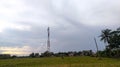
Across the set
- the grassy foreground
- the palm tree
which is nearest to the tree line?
the palm tree

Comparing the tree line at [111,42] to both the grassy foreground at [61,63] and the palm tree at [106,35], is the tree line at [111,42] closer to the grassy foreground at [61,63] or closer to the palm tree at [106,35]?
the palm tree at [106,35]

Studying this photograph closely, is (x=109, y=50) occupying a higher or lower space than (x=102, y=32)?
lower

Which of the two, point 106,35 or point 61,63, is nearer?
point 61,63

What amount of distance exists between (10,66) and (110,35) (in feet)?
197

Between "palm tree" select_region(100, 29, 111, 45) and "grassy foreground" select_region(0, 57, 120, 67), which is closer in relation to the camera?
"grassy foreground" select_region(0, 57, 120, 67)

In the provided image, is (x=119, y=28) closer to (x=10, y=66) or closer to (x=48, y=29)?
(x=48, y=29)

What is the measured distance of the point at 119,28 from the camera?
112500 millimetres

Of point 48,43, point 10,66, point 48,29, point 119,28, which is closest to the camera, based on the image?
point 10,66

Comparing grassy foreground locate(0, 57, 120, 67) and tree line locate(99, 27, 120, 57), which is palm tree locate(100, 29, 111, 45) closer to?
tree line locate(99, 27, 120, 57)

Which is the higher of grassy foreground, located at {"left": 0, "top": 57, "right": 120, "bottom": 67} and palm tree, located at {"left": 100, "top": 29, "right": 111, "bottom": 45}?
palm tree, located at {"left": 100, "top": 29, "right": 111, "bottom": 45}

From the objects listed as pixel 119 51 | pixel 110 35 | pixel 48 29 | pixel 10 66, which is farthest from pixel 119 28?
pixel 10 66

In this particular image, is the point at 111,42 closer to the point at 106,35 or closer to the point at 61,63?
the point at 106,35

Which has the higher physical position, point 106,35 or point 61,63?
point 106,35

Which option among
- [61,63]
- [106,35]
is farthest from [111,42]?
[61,63]
